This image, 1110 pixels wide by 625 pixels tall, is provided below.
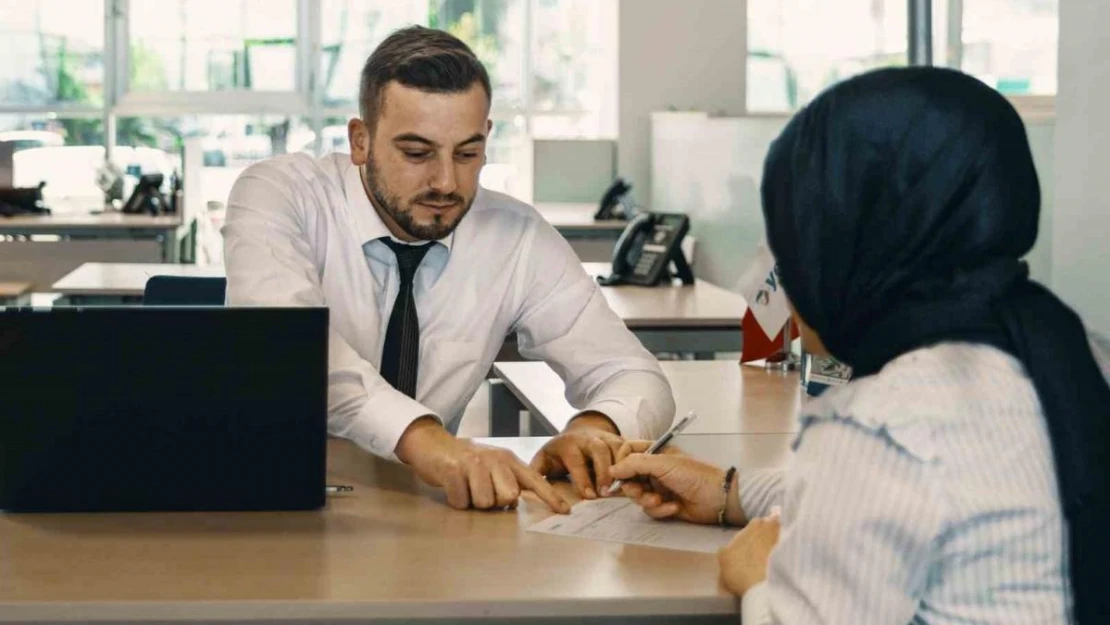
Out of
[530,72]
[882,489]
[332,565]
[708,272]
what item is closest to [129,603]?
[332,565]

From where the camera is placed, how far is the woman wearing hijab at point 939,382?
128cm

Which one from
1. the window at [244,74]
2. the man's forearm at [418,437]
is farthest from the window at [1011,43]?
the man's forearm at [418,437]

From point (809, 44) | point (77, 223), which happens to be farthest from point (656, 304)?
point (809, 44)

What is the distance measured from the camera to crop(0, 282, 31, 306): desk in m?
6.33

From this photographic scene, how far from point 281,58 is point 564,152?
2.15 m

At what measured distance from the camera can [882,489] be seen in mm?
1278

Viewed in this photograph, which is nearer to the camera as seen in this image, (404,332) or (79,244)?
(404,332)

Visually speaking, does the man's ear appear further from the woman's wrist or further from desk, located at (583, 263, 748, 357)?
desk, located at (583, 263, 748, 357)

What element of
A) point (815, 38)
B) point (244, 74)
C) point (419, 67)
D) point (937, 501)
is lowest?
point (937, 501)

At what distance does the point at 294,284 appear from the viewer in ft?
7.72

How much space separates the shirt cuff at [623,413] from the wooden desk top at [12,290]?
14.8ft

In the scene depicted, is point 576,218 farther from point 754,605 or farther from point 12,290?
point 754,605

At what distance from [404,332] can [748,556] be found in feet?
3.54

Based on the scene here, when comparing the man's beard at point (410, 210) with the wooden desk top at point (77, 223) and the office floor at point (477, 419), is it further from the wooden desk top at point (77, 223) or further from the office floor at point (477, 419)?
the wooden desk top at point (77, 223)
